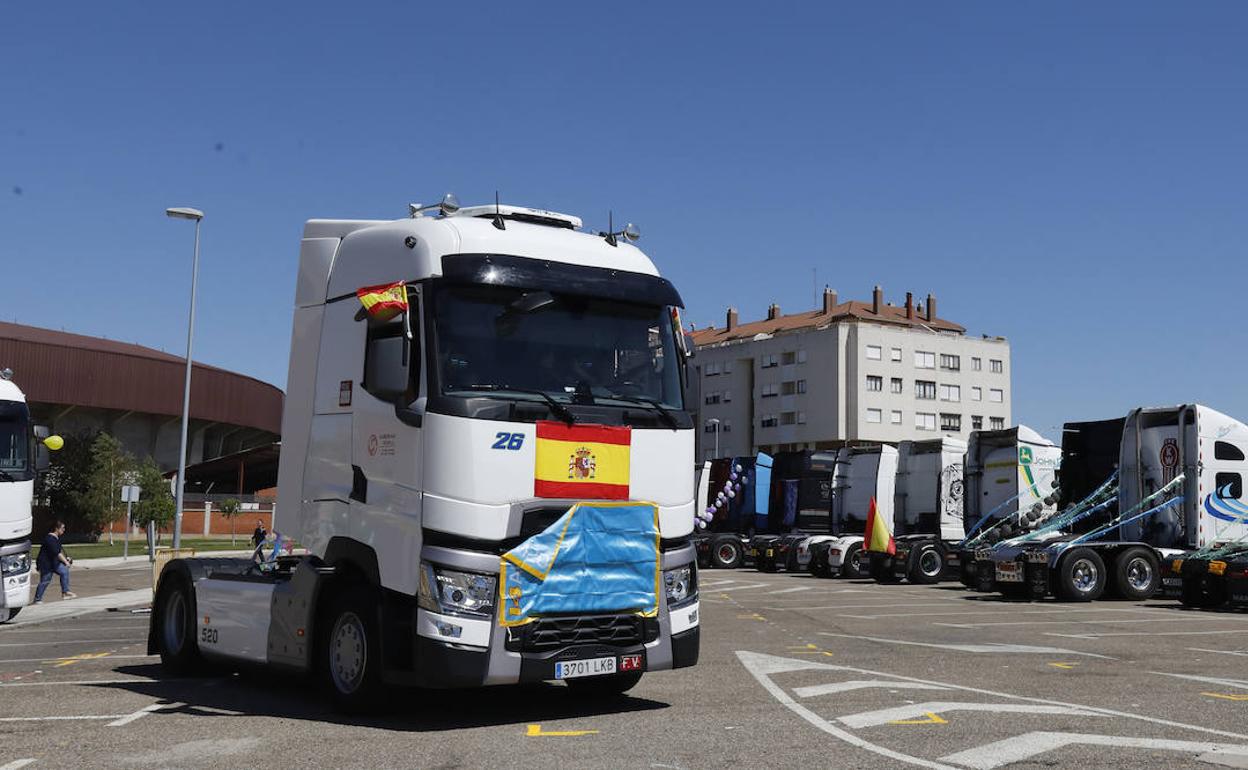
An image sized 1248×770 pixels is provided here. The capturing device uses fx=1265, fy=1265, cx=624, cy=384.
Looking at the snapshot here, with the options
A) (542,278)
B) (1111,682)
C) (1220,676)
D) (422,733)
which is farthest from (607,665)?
(1220,676)

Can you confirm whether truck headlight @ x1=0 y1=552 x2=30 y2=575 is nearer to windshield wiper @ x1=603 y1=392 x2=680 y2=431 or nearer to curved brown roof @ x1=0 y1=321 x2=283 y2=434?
windshield wiper @ x1=603 y1=392 x2=680 y2=431

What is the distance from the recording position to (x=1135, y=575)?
23.3 metres

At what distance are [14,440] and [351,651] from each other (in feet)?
36.5

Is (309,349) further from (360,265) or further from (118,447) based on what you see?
(118,447)

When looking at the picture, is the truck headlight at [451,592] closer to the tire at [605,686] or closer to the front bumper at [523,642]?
the front bumper at [523,642]

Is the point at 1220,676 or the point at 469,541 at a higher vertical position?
the point at 469,541

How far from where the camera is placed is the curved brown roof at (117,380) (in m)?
62.2

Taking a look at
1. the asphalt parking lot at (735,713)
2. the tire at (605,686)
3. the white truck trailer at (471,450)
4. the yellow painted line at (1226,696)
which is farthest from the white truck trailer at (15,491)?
the yellow painted line at (1226,696)

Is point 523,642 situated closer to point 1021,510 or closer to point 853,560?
point 1021,510

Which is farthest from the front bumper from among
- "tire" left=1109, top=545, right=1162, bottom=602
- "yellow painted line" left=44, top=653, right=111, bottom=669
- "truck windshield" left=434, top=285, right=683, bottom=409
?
"tire" left=1109, top=545, right=1162, bottom=602

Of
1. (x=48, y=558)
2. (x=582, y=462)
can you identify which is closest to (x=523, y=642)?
(x=582, y=462)

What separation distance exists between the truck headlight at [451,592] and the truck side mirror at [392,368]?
3.94 ft

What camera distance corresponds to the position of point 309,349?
10047mm

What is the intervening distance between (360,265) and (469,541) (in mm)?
2557
